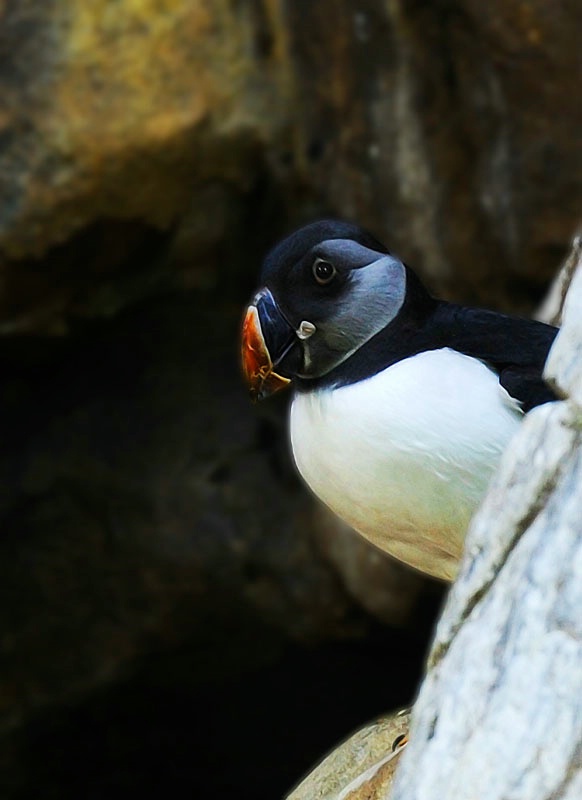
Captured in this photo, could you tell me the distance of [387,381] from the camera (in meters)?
2.15

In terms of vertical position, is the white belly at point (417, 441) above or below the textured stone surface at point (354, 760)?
above

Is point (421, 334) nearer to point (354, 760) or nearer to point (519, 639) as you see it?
point (354, 760)

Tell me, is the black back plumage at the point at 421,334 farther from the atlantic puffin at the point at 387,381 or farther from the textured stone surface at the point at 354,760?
the textured stone surface at the point at 354,760

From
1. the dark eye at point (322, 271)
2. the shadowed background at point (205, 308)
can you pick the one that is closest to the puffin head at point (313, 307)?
the dark eye at point (322, 271)

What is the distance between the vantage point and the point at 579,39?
3.60 metres

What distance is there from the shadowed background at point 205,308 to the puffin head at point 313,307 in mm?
1586

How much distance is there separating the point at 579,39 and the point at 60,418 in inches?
82.5

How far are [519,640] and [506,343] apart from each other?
2.81 feet

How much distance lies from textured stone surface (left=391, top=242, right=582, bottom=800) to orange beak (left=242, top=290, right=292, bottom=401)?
73cm

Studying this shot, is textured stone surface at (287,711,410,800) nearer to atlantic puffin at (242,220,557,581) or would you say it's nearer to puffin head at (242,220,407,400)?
atlantic puffin at (242,220,557,581)

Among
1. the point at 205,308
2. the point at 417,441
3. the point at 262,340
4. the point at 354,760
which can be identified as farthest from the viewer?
the point at 205,308

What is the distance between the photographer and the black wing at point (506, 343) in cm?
209

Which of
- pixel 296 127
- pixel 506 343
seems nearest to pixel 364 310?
pixel 506 343

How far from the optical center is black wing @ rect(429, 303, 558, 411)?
209cm
